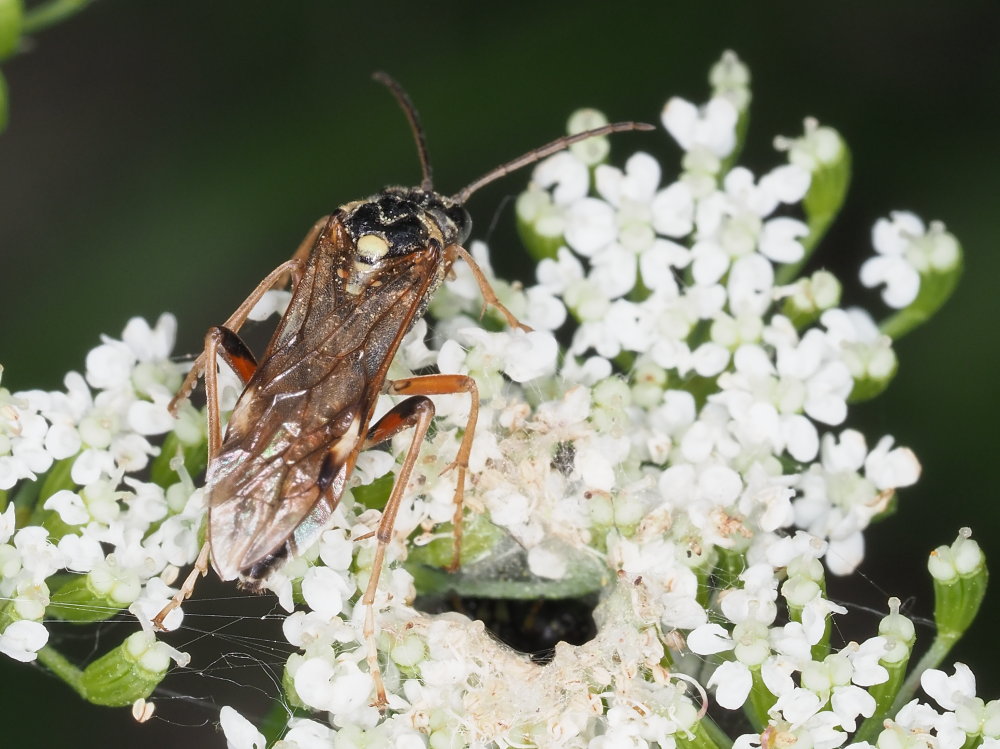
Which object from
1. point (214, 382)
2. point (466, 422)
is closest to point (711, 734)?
point (466, 422)

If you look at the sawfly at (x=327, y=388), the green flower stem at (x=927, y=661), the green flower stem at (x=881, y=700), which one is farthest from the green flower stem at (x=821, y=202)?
the green flower stem at (x=881, y=700)

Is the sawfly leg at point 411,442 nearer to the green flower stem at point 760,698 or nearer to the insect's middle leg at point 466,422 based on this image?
the insect's middle leg at point 466,422

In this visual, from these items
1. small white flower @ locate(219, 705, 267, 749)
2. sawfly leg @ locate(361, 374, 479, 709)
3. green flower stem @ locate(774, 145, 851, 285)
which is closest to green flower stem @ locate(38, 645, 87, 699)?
small white flower @ locate(219, 705, 267, 749)

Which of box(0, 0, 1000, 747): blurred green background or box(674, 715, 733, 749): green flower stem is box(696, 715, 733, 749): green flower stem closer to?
box(674, 715, 733, 749): green flower stem

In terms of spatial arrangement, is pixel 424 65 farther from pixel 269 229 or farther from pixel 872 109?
pixel 872 109

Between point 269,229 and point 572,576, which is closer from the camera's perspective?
point 572,576

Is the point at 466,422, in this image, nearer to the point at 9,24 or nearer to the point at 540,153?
the point at 540,153

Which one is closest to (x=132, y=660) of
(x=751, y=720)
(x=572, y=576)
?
(x=572, y=576)
